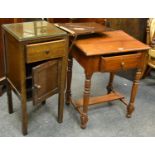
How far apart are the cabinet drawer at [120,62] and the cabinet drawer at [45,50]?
27 centimetres

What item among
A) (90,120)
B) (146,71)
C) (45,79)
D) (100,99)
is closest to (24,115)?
(45,79)

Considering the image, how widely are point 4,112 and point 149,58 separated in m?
1.35

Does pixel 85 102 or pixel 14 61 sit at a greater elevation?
pixel 14 61

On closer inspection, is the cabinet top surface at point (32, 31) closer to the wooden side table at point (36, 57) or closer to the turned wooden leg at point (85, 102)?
the wooden side table at point (36, 57)

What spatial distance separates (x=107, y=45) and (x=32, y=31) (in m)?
0.49

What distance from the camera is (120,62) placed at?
5.25ft

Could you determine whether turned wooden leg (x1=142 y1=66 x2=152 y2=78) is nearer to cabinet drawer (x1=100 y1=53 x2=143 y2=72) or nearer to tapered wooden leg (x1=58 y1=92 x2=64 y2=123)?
cabinet drawer (x1=100 y1=53 x2=143 y2=72)

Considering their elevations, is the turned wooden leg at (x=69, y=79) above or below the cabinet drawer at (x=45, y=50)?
below

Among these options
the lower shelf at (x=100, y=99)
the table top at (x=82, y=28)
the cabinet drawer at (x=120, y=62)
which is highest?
the table top at (x=82, y=28)

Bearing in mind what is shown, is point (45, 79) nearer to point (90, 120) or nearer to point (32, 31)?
point (32, 31)

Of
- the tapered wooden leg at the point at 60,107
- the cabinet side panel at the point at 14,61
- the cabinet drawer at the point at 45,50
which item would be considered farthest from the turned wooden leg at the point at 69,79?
the cabinet side panel at the point at 14,61

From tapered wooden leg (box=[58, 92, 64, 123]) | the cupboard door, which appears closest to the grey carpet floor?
tapered wooden leg (box=[58, 92, 64, 123])

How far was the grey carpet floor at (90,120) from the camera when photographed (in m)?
1.76
